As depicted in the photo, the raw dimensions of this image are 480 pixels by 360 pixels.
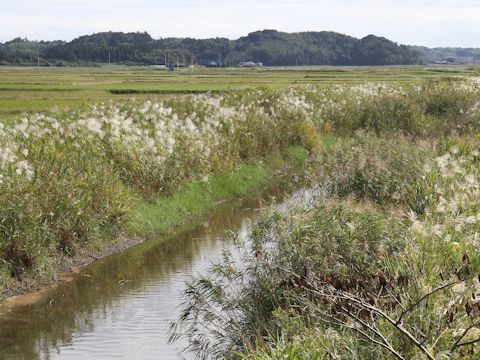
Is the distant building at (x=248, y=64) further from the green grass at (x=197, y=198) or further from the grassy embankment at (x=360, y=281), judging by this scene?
the grassy embankment at (x=360, y=281)

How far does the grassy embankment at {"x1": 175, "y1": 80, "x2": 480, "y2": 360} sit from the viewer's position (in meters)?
7.70

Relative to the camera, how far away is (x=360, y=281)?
30.2 ft

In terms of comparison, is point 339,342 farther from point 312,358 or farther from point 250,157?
point 250,157

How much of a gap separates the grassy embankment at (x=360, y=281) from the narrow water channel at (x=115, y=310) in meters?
0.83

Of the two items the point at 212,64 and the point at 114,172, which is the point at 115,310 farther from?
the point at 212,64

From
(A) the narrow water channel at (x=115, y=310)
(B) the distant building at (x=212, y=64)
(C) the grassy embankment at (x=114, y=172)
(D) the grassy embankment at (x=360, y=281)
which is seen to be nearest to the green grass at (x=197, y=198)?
(C) the grassy embankment at (x=114, y=172)

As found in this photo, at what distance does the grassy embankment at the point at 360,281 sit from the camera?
770 cm

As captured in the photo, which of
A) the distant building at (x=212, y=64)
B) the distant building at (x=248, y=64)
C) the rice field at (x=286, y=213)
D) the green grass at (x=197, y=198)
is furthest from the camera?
the distant building at (x=212, y=64)

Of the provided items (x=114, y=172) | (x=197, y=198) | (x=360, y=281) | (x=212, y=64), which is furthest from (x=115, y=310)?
(x=212, y=64)

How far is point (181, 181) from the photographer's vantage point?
2258 cm

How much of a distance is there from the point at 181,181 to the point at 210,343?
11.7 metres

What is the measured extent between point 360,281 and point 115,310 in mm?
6160

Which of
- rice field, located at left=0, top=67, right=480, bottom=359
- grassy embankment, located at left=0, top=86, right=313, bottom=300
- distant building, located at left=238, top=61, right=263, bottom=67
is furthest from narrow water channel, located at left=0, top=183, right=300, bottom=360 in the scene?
distant building, located at left=238, top=61, right=263, bottom=67

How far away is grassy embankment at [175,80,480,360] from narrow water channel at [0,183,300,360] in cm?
83
